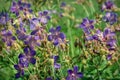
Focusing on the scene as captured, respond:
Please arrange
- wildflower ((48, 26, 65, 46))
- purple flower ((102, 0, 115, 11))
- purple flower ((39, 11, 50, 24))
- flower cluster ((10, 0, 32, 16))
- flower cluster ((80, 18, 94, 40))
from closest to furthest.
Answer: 1. wildflower ((48, 26, 65, 46))
2. purple flower ((39, 11, 50, 24))
3. flower cluster ((80, 18, 94, 40))
4. flower cluster ((10, 0, 32, 16))
5. purple flower ((102, 0, 115, 11))

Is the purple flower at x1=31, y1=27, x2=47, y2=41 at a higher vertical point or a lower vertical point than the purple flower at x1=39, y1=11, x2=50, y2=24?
lower

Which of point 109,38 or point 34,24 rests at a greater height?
point 34,24

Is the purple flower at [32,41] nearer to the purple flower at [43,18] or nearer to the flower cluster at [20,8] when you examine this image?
the purple flower at [43,18]

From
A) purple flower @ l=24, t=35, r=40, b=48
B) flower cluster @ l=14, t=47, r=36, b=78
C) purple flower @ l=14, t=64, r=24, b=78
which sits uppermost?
purple flower @ l=24, t=35, r=40, b=48

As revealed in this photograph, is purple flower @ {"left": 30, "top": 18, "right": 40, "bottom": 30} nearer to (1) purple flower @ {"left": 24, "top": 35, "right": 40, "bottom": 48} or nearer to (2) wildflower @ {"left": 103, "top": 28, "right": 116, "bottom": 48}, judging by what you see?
(1) purple flower @ {"left": 24, "top": 35, "right": 40, "bottom": 48}

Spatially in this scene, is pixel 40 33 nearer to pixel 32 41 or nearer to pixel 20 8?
pixel 32 41

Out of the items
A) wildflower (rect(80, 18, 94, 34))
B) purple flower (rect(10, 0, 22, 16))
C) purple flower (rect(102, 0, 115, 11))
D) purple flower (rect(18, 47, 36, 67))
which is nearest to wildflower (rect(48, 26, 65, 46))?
purple flower (rect(18, 47, 36, 67))

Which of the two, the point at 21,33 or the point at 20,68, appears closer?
the point at 20,68

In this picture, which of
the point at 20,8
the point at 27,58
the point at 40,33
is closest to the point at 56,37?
the point at 40,33

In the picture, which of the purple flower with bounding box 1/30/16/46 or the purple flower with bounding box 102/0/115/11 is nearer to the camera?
the purple flower with bounding box 1/30/16/46

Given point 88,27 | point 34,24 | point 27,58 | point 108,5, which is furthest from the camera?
point 108,5

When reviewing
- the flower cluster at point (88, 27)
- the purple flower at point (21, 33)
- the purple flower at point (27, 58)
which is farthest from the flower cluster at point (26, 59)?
the flower cluster at point (88, 27)

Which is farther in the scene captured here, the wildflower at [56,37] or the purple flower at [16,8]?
the purple flower at [16,8]

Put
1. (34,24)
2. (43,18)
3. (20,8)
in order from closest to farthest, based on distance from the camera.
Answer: (34,24), (43,18), (20,8)
